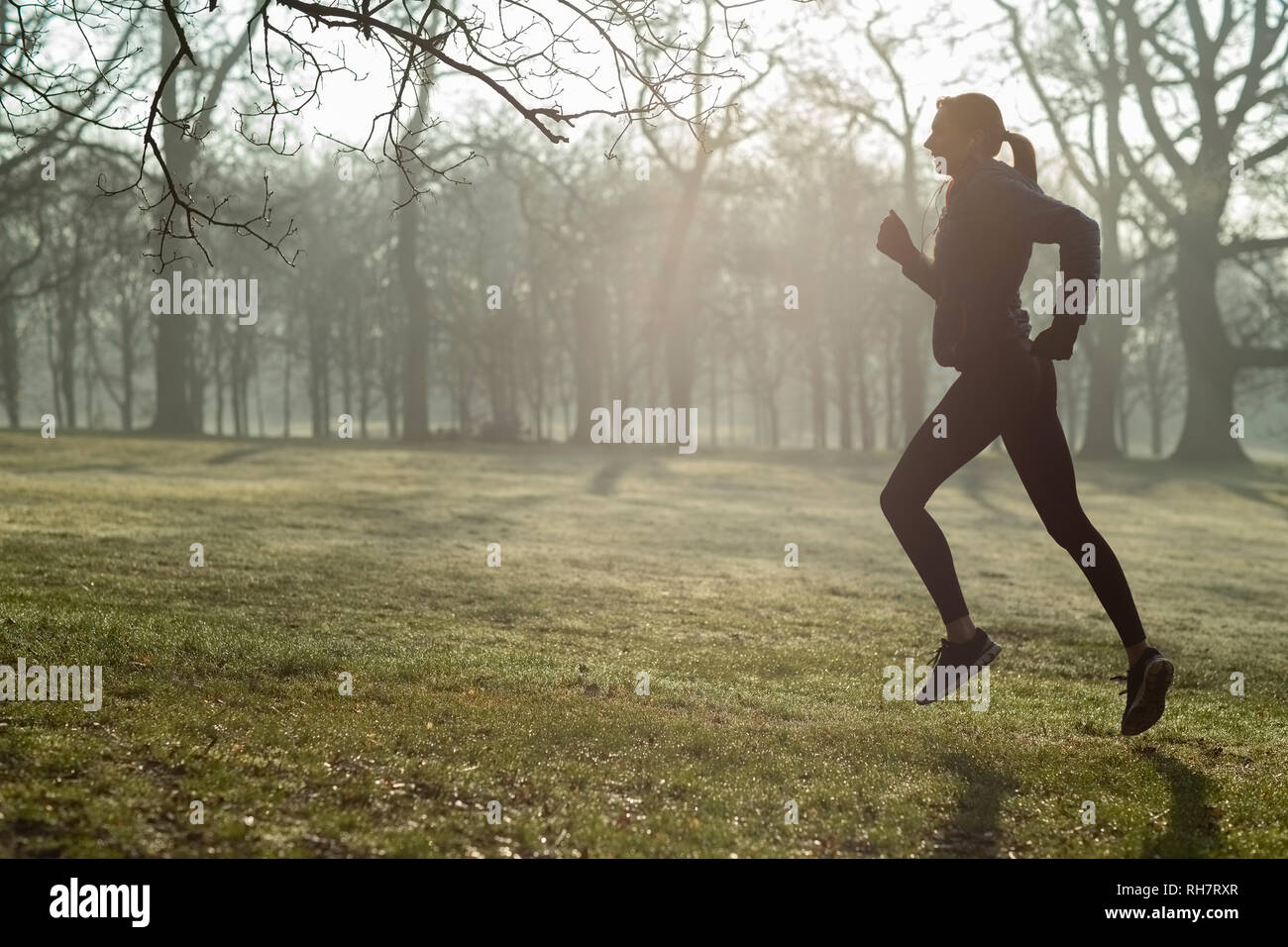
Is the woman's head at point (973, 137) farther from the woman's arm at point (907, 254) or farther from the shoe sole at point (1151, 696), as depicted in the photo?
the shoe sole at point (1151, 696)

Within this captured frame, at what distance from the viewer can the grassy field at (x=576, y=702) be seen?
4059 millimetres

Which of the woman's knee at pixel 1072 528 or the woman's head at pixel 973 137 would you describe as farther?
the woman's head at pixel 973 137

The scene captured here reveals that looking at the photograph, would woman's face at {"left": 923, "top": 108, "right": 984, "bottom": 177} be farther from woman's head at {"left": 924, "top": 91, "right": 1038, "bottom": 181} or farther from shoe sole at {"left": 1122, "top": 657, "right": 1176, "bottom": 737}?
shoe sole at {"left": 1122, "top": 657, "right": 1176, "bottom": 737}

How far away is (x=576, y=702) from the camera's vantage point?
593 centimetres

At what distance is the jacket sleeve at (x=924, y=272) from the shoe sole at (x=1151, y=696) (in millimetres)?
1919

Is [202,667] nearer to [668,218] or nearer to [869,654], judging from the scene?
[869,654]

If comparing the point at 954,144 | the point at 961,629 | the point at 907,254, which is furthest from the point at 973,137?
the point at 961,629

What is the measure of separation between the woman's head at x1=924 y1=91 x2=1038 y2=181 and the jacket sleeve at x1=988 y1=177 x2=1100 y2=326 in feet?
1.05

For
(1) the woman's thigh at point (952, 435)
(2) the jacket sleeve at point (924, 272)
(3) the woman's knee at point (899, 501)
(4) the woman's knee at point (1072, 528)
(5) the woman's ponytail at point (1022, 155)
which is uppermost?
(5) the woman's ponytail at point (1022, 155)

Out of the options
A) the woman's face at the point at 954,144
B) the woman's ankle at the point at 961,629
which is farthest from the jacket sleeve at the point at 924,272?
the woman's ankle at the point at 961,629

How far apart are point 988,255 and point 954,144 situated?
638mm

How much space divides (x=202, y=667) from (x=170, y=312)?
108 ft

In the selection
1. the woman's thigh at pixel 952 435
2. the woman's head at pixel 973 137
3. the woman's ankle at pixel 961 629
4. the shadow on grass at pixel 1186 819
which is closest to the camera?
the shadow on grass at pixel 1186 819
